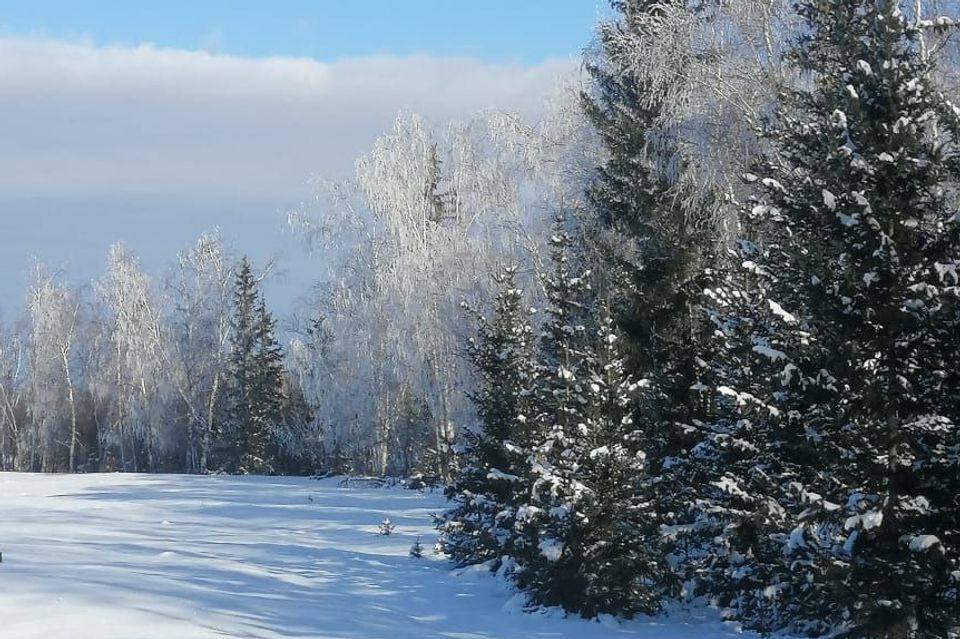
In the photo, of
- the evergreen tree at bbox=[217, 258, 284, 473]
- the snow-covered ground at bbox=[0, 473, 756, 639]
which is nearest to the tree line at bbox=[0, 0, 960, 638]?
the snow-covered ground at bbox=[0, 473, 756, 639]

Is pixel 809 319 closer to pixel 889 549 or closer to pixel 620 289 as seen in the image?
pixel 889 549

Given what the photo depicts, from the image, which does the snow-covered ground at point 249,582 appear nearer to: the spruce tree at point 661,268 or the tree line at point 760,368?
the tree line at point 760,368

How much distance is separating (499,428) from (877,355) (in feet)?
28.6

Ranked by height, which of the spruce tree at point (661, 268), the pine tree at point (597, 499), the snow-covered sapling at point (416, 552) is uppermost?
the spruce tree at point (661, 268)

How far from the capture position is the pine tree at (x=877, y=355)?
8.30 meters

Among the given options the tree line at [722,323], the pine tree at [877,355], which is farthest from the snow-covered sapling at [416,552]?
the pine tree at [877,355]

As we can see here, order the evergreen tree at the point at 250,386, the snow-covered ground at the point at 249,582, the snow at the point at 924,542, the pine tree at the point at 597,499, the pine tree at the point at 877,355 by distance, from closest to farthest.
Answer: the snow at the point at 924,542 < the pine tree at the point at 877,355 < the snow-covered ground at the point at 249,582 < the pine tree at the point at 597,499 < the evergreen tree at the point at 250,386

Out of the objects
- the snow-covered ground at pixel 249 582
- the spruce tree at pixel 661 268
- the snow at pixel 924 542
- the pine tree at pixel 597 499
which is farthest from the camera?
the spruce tree at pixel 661 268

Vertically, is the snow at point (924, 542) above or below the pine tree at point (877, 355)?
below

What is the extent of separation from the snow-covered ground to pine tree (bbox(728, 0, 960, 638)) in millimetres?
3991

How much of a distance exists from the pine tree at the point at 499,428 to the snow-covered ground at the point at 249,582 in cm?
96

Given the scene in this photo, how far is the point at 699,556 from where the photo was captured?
13445 mm

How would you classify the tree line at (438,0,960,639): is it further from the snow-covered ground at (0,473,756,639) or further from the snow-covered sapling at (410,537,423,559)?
the snow-covered sapling at (410,537,423,559)

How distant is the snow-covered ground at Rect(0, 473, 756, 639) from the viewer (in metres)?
11.1
